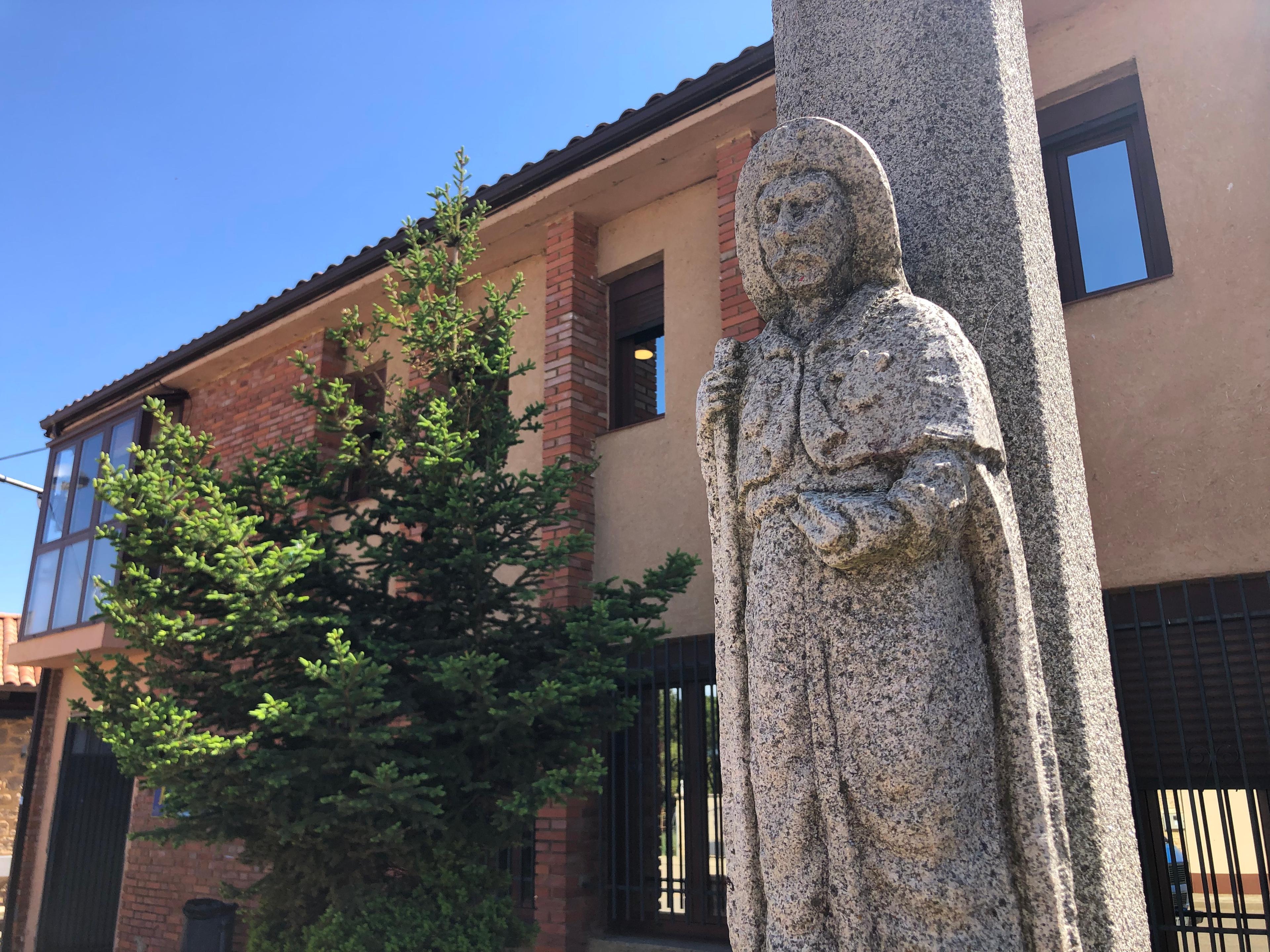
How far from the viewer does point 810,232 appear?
2.46 metres

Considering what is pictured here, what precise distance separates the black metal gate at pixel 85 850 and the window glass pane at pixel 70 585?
5.00 ft

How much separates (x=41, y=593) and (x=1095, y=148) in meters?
13.6

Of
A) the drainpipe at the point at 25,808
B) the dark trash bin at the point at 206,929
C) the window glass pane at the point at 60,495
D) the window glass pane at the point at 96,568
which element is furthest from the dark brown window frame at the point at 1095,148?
the drainpipe at the point at 25,808

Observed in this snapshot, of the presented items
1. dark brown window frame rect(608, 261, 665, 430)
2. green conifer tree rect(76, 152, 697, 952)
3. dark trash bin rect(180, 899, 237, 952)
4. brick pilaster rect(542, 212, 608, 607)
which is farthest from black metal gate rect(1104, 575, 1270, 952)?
dark trash bin rect(180, 899, 237, 952)

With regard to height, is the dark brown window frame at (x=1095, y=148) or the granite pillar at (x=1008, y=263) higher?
the dark brown window frame at (x=1095, y=148)

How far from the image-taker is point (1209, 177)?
5.82 metres

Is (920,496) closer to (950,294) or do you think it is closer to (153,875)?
(950,294)

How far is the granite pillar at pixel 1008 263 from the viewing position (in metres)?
2.27

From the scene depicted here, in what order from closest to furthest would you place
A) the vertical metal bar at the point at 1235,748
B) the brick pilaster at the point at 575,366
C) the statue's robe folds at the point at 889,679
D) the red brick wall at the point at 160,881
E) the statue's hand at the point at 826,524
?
the statue's robe folds at the point at 889,679, the statue's hand at the point at 826,524, the vertical metal bar at the point at 1235,748, the brick pilaster at the point at 575,366, the red brick wall at the point at 160,881

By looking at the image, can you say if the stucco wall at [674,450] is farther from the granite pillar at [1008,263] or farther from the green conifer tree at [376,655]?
the granite pillar at [1008,263]

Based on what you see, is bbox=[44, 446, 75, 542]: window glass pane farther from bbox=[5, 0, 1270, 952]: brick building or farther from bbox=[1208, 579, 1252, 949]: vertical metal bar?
bbox=[1208, 579, 1252, 949]: vertical metal bar

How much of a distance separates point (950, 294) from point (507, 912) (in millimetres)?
4178

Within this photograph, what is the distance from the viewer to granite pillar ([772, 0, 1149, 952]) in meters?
2.27

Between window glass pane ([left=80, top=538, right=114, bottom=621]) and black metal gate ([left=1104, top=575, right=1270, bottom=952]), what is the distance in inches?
443
